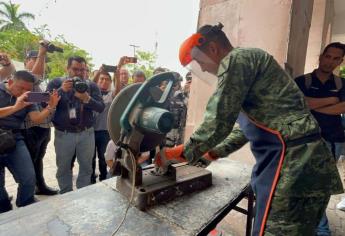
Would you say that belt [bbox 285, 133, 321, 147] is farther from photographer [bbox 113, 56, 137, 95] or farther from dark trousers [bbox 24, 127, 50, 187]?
photographer [bbox 113, 56, 137, 95]

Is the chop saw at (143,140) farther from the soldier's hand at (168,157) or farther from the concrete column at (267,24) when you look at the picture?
the concrete column at (267,24)

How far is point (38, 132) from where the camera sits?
3.49 metres

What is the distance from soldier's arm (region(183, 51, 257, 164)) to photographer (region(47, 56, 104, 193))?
2233 millimetres

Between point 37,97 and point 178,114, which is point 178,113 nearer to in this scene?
point 178,114

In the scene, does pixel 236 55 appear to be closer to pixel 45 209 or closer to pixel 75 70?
pixel 45 209

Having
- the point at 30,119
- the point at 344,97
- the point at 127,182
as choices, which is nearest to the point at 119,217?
the point at 127,182

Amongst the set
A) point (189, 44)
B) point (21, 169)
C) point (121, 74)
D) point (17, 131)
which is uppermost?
point (189, 44)

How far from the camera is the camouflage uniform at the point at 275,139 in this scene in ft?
4.42

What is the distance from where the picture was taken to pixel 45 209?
136cm

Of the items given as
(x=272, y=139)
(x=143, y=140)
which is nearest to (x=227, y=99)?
(x=272, y=139)

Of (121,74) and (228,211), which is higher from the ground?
(121,74)

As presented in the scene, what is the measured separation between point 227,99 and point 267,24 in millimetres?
2258

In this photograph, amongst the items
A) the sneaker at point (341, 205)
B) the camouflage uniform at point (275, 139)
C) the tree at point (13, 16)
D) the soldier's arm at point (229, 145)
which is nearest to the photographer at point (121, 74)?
the soldier's arm at point (229, 145)

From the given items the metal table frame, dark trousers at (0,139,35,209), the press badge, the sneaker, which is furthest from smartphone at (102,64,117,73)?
the sneaker
